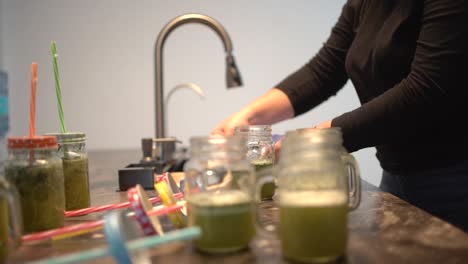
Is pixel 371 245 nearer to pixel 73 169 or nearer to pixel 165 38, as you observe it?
pixel 73 169

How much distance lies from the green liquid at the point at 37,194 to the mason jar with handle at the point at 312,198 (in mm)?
356

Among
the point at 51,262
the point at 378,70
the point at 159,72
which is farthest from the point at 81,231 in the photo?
the point at 159,72

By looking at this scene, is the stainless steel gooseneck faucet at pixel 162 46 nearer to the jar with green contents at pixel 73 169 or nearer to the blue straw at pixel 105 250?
the jar with green contents at pixel 73 169

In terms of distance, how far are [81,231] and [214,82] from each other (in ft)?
8.50

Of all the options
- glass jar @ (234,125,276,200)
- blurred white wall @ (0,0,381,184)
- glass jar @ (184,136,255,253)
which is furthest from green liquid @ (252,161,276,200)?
blurred white wall @ (0,0,381,184)

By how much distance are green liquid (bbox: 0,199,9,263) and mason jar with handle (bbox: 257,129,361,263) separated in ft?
1.15

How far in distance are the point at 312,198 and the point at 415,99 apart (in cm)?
52

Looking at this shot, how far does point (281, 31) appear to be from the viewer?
124 inches

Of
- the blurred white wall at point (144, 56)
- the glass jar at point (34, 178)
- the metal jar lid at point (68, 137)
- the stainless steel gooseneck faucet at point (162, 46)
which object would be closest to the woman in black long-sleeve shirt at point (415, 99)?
the stainless steel gooseneck faucet at point (162, 46)

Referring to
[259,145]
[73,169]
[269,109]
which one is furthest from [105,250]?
[269,109]

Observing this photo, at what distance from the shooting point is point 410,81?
913 millimetres

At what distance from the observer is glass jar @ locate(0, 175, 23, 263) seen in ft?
1.77

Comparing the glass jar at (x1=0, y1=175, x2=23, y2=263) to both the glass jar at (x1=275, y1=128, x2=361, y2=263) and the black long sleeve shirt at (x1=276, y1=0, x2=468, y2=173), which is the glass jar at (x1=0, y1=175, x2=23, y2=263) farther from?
the black long sleeve shirt at (x1=276, y1=0, x2=468, y2=173)

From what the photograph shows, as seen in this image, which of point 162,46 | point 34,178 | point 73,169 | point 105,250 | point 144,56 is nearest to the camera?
point 105,250
